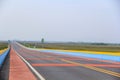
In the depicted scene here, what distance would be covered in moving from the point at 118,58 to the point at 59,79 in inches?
620

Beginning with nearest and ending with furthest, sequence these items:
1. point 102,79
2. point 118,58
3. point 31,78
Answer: point 102,79
point 31,78
point 118,58

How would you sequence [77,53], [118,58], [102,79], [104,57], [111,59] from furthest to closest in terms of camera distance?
[77,53]
[104,57]
[111,59]
[118,58]
[102,79]

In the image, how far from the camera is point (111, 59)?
29203 mm

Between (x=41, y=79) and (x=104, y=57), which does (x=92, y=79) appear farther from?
(x=104, y=57)

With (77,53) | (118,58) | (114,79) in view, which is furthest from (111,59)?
(114,79)

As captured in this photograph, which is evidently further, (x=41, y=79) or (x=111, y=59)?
(x=111, y=59)

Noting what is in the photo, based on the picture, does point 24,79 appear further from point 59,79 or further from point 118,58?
point 118,58

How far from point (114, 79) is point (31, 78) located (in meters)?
3.75

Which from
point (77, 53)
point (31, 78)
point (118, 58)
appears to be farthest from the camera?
point (77, 53)

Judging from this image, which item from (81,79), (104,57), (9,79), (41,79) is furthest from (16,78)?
(104,57)

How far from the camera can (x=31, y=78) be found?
13.0 meters

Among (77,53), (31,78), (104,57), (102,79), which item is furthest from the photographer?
(77,53)

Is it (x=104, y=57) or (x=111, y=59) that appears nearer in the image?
(x=111, y=59)

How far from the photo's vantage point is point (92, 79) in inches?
480
